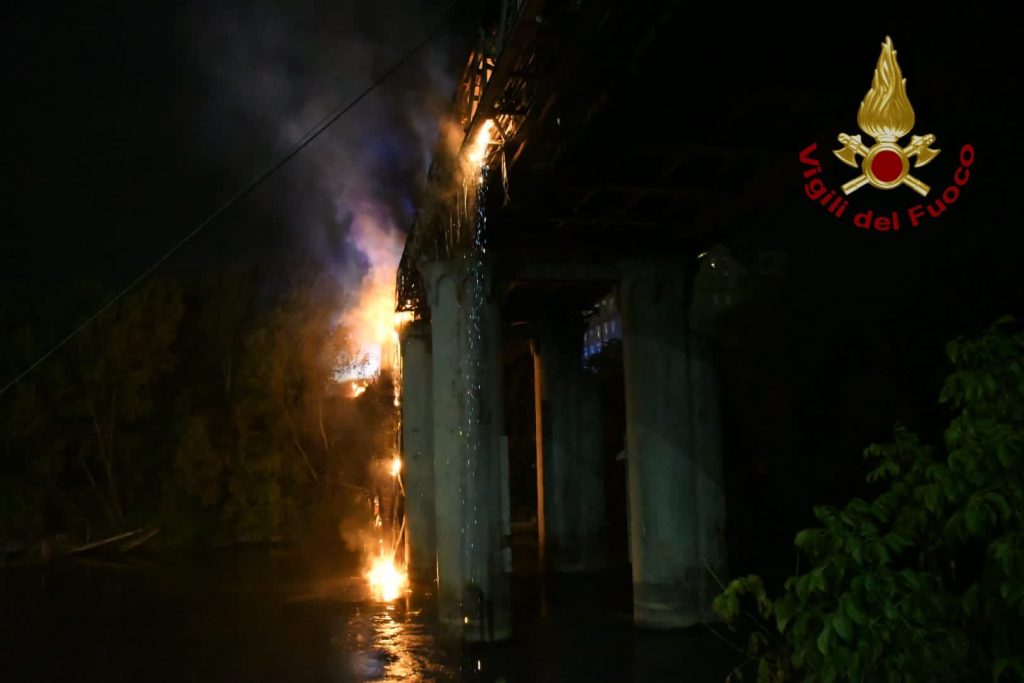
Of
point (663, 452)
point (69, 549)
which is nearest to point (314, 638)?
point (663, 452)

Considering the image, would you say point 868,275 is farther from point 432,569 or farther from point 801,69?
point 801,69

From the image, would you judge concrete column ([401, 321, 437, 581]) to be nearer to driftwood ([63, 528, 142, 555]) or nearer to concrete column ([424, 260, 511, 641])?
concrete column ([424, 260, 511, 641])

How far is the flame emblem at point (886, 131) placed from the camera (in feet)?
20.1

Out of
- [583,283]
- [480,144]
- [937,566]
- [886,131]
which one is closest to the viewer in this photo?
[937,566]

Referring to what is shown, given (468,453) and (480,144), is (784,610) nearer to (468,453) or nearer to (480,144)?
(480,144)

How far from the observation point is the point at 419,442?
19.7 metres

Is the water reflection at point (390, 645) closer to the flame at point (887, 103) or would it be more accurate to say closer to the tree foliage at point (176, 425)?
the flame at point (887, 103)

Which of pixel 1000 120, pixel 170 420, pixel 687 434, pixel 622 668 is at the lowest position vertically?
pixel 622 668

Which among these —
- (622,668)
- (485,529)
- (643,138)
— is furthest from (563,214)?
(622,668)

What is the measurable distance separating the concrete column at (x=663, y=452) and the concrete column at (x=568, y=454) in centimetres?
639

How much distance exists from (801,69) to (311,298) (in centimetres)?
2754

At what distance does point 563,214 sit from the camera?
12.9 meters

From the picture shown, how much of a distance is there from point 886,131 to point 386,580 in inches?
648

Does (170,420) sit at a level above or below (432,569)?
above
